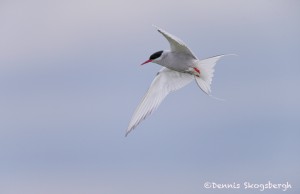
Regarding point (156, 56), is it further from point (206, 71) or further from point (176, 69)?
point (206, 71)

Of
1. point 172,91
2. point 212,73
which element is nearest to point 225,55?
point 212,73

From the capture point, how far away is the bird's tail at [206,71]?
5.44 metres

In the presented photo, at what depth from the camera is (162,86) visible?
579 centimetres

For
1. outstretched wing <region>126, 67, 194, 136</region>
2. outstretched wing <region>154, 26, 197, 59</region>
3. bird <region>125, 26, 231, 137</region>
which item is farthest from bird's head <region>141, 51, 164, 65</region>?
outstretched wing <region>126, 67, 194, 136</region>

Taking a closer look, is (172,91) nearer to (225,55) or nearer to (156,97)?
(156,97)

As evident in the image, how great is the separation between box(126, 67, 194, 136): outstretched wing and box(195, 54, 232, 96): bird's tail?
0.69ft

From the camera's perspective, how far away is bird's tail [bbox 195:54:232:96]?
17.8 feet

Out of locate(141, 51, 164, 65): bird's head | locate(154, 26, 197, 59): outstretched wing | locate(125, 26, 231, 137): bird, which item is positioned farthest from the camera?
locate(141, 51, 164, 65): bird's head

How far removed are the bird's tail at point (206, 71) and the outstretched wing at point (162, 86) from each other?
0.21m

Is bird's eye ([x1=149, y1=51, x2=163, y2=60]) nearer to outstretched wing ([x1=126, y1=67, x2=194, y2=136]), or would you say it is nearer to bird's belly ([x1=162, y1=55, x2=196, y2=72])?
bird's belly ([x1=162, y1=55, x2=196, y2=72])

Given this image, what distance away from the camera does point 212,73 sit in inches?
216

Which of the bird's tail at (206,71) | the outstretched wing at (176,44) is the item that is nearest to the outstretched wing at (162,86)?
the bird's tail at (206,71)

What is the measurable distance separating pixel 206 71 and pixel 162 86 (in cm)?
48

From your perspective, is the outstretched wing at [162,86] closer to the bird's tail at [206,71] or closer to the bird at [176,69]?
the bird at [176,69]
